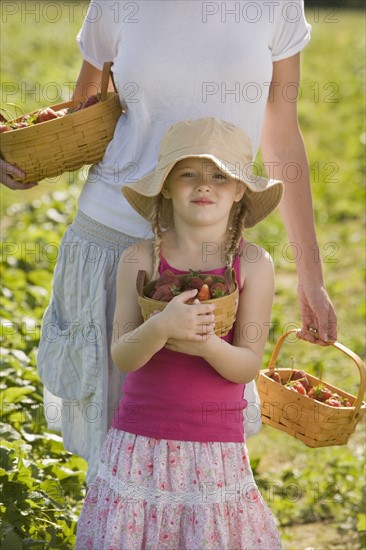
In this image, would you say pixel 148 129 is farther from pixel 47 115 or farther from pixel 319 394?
pixel 319 394

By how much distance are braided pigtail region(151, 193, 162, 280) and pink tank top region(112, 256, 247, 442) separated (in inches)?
0.9

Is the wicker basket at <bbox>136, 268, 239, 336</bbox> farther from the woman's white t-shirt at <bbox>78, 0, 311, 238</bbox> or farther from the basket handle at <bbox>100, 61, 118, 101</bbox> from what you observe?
the basket handle at <bbox>100, 61, 118, 101</bbox>

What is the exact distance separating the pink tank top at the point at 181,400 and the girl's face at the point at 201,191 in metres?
0.15

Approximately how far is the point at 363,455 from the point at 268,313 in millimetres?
2175

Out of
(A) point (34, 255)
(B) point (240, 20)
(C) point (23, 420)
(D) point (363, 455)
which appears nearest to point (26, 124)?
(B) point (240, 20)

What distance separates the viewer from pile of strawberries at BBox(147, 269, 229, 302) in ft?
9.64

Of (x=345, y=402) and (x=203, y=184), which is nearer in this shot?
(x=203, y=184)

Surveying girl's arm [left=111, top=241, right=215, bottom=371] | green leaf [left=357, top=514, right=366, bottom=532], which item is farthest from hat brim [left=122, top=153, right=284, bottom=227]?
green leaf [left=357, top=514, right=366, bottom=532]

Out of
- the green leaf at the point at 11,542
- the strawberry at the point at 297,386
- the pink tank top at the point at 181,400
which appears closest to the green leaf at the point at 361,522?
the strawberry at the point at 297,386

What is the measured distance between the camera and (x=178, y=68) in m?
3.27

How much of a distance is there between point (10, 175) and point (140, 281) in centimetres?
70

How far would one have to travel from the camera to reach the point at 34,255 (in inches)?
277

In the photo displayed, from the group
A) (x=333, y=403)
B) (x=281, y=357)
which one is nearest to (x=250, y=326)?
(x=333, y=403)

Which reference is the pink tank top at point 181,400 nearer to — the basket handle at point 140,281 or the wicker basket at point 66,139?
the basket handle at point 140,281
